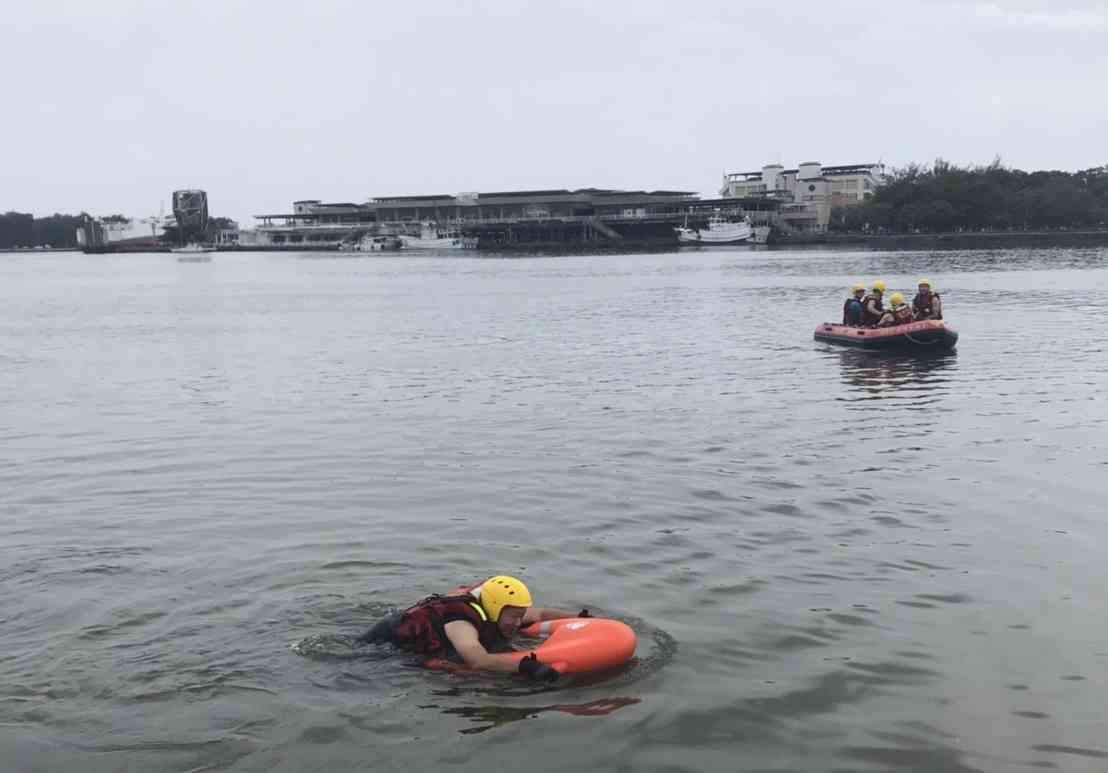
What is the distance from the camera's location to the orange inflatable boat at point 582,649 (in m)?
9.63

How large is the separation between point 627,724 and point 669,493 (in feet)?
24.2

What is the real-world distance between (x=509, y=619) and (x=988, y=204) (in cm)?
15194

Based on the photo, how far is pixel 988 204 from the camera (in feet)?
484

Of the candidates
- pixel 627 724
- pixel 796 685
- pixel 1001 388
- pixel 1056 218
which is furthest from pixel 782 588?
pixel 1056 218

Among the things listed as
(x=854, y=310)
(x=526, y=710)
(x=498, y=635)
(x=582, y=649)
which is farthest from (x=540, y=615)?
(x=854, y=310)

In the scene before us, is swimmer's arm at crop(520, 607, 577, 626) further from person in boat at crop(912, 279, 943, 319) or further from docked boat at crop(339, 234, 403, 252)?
docked boat at crop(339, 234, 403, 252)

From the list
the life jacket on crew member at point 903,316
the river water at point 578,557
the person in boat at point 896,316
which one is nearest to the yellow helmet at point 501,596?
the river water at point 578,557

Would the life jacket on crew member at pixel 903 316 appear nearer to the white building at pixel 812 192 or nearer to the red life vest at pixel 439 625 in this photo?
the red life vest at pixel 439 625

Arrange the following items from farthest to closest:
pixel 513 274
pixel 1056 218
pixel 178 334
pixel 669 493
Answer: pixel 1056 218 < pixel 513 274 < pixel 178 334 < pixel 669 493

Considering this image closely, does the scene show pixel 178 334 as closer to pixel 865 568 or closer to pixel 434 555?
pixel 434 555

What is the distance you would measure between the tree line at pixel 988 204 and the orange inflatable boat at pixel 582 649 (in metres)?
147

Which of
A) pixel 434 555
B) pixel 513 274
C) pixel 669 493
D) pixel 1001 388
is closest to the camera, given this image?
pixel 434 555

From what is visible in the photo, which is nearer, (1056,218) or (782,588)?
(782,588)

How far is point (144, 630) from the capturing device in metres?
11.2
